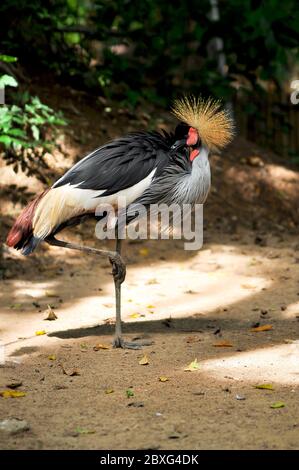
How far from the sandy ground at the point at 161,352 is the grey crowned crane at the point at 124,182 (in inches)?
19.6

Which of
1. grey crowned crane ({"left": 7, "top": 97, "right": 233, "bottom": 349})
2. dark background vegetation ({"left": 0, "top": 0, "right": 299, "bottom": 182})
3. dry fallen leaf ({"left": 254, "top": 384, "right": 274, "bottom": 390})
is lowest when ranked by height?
dry fallen leaf ({"left": 254, "top": 384, "right": 274, "bottom": 390})

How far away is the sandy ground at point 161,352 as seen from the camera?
3324 mm

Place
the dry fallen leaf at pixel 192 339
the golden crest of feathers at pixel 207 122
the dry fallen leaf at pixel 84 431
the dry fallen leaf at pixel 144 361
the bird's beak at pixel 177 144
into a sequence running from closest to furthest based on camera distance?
the dry fallen leaf at pixel 84 431 < the dry fallen leaf at pixel 144 361 < the dry fallen leaf at pixel 192 339 < the bird's beak at pixel 177 144 < the golden crest of feathers at pixel 207 122

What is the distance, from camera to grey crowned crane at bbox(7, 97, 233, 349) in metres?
4.72

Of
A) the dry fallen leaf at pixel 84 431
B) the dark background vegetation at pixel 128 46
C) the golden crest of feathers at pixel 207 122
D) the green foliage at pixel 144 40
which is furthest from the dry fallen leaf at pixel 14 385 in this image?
the green foliage at pixel 144 40

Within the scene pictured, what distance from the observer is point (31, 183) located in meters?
7.99

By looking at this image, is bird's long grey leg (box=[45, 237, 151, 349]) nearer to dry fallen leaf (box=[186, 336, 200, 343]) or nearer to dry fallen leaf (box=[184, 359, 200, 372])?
dry fallen leaf (box=[186, 336, 200, 343])

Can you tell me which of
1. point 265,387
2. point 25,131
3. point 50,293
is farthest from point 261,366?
point 25,131

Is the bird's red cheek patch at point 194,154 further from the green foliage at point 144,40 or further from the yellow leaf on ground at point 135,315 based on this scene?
the green foliage at point 144,40

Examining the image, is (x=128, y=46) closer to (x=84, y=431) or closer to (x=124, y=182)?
(x=124, y=182)

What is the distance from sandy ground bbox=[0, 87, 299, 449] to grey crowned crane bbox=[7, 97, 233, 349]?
1.79 ft

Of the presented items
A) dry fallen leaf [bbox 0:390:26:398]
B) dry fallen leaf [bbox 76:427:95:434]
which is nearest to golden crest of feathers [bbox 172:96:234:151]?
dry fallen leaf [bbox 0:390:26:398]

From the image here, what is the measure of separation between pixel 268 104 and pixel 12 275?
656 centimetres

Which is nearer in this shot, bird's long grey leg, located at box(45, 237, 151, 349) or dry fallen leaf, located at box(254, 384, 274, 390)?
dry fallen leaf, located at box(254, 384, 274, 390)
